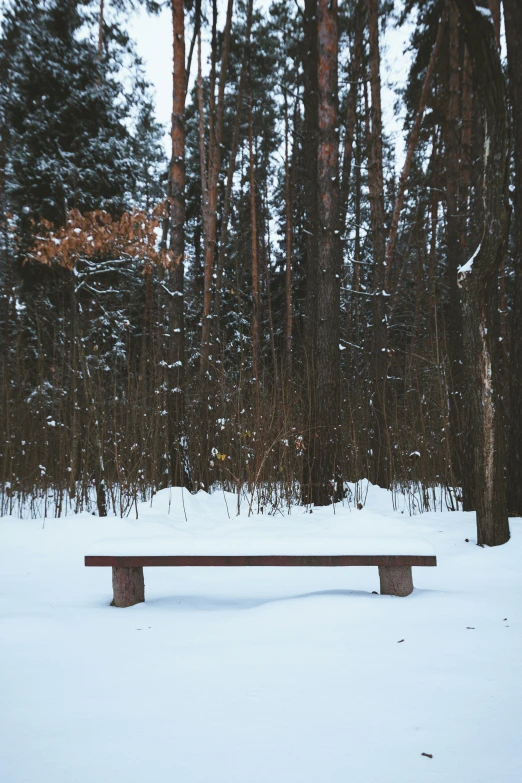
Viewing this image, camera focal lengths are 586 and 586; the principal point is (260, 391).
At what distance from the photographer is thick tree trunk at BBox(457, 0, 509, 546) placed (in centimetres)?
401

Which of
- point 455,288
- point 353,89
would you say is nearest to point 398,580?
point 455,288

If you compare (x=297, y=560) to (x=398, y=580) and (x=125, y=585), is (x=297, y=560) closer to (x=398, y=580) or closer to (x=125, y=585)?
(x=398, y=580)

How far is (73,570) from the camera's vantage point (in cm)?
440

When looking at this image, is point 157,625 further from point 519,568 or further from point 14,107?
point 14,107

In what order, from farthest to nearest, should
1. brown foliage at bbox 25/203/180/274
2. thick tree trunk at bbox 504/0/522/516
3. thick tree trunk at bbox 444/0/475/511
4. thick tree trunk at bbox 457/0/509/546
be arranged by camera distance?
brown foliage at bbox 25/203/180/274
thick tree trunk at bbox 444/0/475/511
thick tree trunk at bbox 504/0/522/516
thick tree trunk at bbox 457/0/509/546

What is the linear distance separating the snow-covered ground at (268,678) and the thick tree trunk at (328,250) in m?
2.65

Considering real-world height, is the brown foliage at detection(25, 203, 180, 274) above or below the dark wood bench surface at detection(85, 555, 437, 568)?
above

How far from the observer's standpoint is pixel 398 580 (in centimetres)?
329

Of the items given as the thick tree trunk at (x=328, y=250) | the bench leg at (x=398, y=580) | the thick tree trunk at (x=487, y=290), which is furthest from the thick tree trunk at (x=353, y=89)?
the bench leg at (x=398, y=580)

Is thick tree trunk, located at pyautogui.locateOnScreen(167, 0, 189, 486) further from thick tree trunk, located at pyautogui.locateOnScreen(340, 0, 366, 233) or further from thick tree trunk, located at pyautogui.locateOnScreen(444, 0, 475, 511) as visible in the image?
thick tree trunk, located at pyautogui.locateOnScreen(340, 0, 366, 233)

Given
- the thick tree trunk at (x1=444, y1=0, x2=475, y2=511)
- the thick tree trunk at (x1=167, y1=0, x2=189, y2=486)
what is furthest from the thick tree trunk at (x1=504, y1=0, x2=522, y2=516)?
the thick tree trunk at (x1=167, y1=0, x2=189, y2=486)

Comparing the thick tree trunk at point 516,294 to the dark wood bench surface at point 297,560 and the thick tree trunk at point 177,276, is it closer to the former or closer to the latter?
the dark wood bench surface at point 297,560

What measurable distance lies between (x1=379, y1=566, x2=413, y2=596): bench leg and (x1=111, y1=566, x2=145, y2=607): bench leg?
142 cm

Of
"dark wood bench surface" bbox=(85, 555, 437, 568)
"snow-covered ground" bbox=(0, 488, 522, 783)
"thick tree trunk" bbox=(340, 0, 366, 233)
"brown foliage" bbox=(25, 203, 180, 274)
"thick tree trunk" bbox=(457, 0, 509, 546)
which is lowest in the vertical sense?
"snow-covered ground" bbox=(0, 488, 522, 783)
